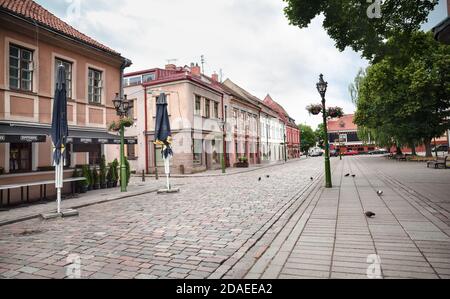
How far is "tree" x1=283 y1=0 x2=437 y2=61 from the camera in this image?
26.8 feet

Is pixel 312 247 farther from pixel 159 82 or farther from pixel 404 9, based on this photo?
pixel 159 82

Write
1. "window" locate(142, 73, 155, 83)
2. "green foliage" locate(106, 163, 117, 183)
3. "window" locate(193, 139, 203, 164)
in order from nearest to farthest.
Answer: "green foliage" locate(106, 163, 117, 183) < "window" locate(193, 139, 203, 164) < "window" locate(142, 73, 155, 83)

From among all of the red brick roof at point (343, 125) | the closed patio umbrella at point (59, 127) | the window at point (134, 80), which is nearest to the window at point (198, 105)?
the window at point (134, 80)

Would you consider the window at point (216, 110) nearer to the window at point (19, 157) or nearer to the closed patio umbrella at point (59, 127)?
the window at point (19, 157)

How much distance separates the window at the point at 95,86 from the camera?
13391 mm

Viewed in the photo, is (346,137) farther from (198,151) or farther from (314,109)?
(314,109)

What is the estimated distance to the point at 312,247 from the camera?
4238 millimetres

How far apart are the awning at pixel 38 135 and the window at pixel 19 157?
3.01 ft

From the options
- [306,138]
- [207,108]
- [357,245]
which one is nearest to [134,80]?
[207,108]

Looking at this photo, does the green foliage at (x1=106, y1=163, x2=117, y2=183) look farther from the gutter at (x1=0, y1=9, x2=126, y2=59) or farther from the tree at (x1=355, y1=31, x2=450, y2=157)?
the tree at (x1=355, y1=31, x2=450, y2=157)

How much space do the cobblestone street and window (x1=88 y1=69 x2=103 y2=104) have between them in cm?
738

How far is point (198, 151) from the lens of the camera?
24.1 m

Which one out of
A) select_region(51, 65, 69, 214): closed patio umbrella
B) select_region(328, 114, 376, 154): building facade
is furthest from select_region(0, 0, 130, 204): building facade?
select_region(328, 114, 376, 154): building facade
